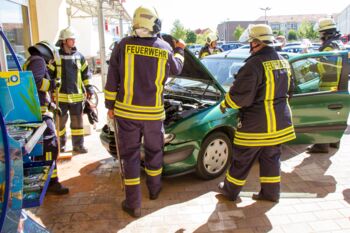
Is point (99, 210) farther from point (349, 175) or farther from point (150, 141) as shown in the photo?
point (349, 175)

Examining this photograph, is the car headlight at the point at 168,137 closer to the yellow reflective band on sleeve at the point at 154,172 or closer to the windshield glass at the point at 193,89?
the yellow reflective band on sleeve at the point at 154,172

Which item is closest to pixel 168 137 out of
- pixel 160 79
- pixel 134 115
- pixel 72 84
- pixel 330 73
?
pixel 134 115

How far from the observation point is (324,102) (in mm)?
4602

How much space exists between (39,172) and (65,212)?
0.93 metres

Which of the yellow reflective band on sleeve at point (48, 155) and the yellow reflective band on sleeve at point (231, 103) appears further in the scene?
the yellow reflective band on sleeve at point (48, 155)

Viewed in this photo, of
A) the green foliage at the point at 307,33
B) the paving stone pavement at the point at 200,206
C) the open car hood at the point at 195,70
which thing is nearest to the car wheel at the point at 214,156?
the paving stone pavement at the point at 200,206

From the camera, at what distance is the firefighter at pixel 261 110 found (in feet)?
11.0

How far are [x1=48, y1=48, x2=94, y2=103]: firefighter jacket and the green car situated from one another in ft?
3.80

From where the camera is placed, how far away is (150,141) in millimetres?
3539

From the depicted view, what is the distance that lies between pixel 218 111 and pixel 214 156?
553 millimetres

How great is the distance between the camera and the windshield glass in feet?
14.7

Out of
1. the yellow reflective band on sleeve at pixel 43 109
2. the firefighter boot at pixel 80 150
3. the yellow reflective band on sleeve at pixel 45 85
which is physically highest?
the yellow reflective band on sleeve at pixel 45 85

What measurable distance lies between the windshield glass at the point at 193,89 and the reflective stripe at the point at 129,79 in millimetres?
1362

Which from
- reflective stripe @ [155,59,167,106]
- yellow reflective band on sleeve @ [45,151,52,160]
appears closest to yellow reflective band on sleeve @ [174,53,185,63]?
reflective stripe @ [155,59,167,106]
